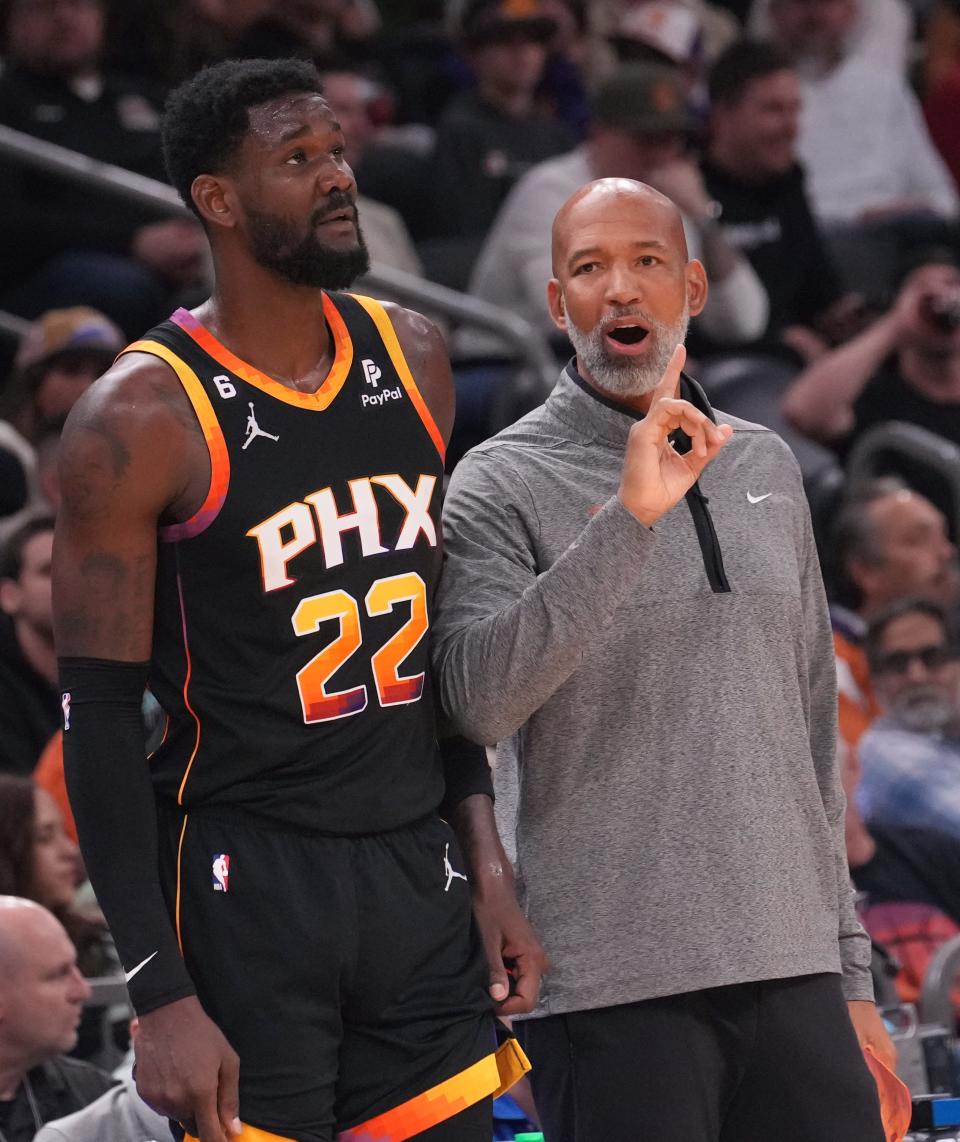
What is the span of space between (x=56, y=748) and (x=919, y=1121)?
250cm

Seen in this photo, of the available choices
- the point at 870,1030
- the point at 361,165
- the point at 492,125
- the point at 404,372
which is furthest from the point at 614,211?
the point at 492,125

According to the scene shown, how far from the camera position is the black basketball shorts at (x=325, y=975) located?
2250 millimetres

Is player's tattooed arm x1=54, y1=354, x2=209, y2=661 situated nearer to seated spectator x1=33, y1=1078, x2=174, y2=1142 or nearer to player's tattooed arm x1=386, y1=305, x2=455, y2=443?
player's tattooed arm x1=386, y1=305, x2=455, y2=443

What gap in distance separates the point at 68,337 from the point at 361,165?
218cm

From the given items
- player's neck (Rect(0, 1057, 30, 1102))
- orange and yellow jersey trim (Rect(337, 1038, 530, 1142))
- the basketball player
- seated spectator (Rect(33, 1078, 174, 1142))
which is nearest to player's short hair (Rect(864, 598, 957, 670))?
player's neck (Rect(0, 1057, 30, 1102))

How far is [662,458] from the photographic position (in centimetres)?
239

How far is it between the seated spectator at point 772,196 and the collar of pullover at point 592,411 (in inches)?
177

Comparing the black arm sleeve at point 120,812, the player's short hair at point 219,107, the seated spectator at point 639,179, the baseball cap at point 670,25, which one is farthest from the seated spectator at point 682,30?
the black arm sleeve at point 120,812

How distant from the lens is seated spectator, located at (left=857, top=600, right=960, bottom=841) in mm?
5129

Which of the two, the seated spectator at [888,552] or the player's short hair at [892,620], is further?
the seated spectator at [888,552]

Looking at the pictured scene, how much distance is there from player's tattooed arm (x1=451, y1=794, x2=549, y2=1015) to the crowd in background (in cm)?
199

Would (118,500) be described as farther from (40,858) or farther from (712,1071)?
(40,858)

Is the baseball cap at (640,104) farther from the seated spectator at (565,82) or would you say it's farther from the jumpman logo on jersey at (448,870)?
the jumpman logo on jersey at (448,870)

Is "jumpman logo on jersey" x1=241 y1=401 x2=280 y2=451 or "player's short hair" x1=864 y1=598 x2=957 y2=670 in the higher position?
"jumpman logo on jersey" x1=241 y1=401 x2=280 y2=451
